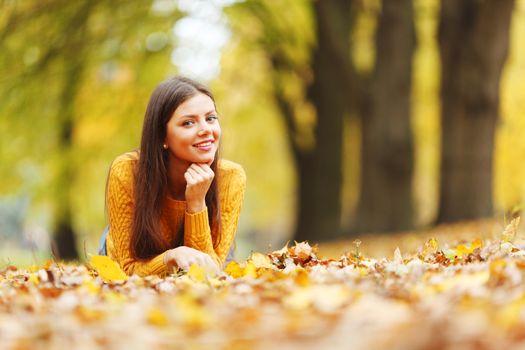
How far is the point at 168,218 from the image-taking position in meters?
4.26

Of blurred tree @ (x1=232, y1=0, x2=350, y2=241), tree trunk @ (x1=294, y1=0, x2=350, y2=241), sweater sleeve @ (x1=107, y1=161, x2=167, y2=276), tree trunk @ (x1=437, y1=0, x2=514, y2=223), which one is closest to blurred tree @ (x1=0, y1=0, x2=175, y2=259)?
blurred tree @ (x1=232, y1=0, x2=350, y2=241)

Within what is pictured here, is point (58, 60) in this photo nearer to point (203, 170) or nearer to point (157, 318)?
point (203, 170)

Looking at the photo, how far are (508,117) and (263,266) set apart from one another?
17.5 meters

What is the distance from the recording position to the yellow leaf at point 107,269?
356 cm

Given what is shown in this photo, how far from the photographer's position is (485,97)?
11.1 m

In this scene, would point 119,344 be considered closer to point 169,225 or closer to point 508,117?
point 169,225

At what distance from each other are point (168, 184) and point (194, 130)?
432 millimetres

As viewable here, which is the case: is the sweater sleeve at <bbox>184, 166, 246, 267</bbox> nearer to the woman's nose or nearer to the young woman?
the young woman

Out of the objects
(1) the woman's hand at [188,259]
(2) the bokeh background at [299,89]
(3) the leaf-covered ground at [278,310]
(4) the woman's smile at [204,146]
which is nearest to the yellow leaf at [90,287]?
(3) the leaf-covered ground at [278,310]

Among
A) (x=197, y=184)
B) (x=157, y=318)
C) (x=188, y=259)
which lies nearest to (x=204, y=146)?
(x=197, y=184)

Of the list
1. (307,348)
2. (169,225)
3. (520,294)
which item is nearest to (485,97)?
(169,225)

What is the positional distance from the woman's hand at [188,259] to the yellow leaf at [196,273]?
167mm

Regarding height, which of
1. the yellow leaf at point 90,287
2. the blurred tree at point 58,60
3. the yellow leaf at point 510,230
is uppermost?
the blurred tree at point 58,60

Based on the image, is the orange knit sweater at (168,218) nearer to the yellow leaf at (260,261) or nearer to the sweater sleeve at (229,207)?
the sweater sleeve at (229,207)
